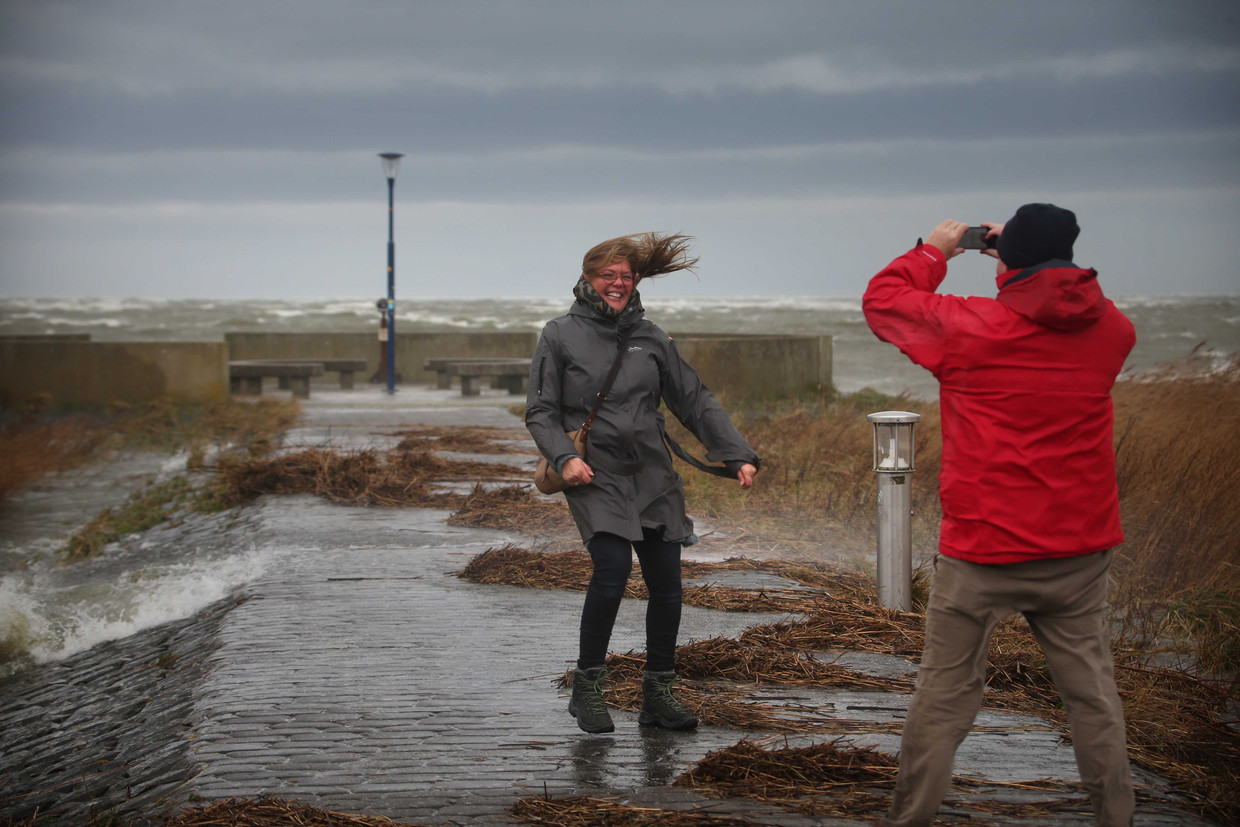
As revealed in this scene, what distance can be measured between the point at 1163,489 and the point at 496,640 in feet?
18.0

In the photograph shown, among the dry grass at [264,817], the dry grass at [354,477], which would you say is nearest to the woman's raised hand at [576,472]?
the dry grass at [264,817]

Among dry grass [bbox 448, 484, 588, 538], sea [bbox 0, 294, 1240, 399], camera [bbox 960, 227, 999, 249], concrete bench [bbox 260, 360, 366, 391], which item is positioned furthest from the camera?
sea [bbox 0, 294, 1240, 399]

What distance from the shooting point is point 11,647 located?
7.05 meters

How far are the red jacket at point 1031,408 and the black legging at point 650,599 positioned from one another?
4.37ft

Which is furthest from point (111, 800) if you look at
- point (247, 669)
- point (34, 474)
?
point (34, 474)

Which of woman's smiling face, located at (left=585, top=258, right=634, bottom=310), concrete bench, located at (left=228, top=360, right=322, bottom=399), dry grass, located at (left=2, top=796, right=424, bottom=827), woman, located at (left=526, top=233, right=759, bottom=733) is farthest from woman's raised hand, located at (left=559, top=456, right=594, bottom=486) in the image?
concrete bench, located at (left=228, top=360, right=322, bottom=399)

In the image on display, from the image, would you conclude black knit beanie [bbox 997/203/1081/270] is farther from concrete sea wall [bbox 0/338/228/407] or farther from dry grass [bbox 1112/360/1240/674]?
concrete sea wall [bbox 0/338/228/407]

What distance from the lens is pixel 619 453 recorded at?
4.25 m

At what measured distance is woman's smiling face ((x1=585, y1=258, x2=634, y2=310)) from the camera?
4316 millimetres

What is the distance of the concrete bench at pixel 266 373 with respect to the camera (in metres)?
21.1

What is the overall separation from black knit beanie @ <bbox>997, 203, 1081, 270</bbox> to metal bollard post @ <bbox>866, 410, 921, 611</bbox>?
2601 millimetres

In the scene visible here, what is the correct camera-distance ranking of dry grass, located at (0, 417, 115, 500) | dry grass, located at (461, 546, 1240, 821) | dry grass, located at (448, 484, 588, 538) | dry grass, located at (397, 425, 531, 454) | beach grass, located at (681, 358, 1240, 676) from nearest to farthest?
dry grass, located at (461, 546, 1240, 821) < beach grass, located at (681, 358, 1240, 676) < dry grass, located at (448, 484, 588, 538) < dry grass, located at (0, 417, 115, 500) < dry grass, located at (397, 425, 531, 454)

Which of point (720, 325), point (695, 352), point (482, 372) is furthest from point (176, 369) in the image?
point (720, 325)

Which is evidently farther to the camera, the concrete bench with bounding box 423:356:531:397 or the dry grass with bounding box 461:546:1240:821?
the concrete bench with bounding box 423:356:531:397
